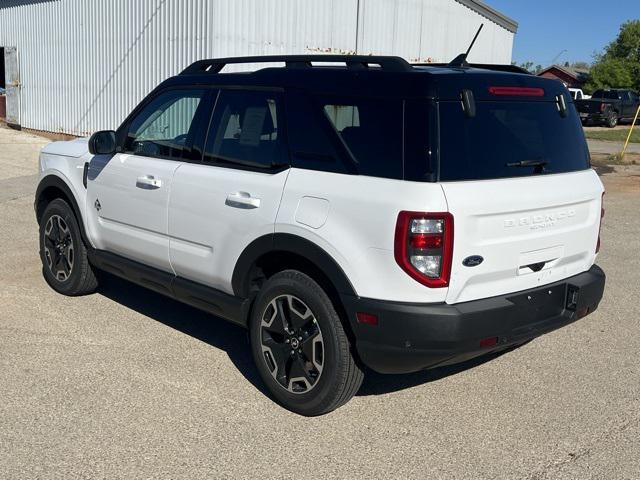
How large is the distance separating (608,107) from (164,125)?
34.7 metres

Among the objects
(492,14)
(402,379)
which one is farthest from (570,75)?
(402,379)

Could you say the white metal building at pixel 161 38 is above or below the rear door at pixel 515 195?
above

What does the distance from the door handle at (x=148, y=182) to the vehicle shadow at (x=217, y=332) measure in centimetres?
114

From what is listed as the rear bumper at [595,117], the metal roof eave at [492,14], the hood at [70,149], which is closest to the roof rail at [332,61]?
the hood at [70,149]

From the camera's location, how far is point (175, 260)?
4.84 meters

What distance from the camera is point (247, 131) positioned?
452cm

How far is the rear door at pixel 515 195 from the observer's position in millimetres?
Result: 3623

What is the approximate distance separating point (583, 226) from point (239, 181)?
2.03 metres

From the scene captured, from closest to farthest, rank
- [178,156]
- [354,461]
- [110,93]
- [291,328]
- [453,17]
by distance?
[354,461], [291,328], [178,156], [110,93], [453,17]

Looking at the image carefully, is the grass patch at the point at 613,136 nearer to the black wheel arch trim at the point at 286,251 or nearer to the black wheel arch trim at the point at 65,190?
the black wheel arch trim at the point at 65,190

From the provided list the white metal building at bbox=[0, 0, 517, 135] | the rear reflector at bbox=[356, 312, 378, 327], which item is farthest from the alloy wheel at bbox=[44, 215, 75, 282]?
the white metal building at bbox=[0, 0, 517, 135]

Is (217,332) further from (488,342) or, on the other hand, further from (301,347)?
(488,342)

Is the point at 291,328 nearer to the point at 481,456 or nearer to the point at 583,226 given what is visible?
the point at 481,456

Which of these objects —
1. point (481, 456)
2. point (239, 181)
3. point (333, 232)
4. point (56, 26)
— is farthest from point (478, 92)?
point (56, 26)
